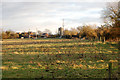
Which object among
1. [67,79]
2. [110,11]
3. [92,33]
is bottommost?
[67,79]

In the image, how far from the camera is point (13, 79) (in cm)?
539

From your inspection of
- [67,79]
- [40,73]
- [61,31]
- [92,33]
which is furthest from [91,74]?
[61,31]

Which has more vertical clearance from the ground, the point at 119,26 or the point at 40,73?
the point at 119,26

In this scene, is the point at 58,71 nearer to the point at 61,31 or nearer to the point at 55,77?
the point at 55,77

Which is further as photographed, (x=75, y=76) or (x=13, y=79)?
(x=75, y=76)

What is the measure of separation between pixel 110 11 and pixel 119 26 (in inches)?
257

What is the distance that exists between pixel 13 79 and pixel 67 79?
7.70ft

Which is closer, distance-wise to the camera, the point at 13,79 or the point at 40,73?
the point at 13,79

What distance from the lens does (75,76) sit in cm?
587

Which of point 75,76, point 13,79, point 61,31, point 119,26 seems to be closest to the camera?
point 13,79

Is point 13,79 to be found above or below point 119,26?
below

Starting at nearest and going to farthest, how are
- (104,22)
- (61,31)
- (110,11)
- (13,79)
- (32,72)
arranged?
1. (13,79)
2. (32,72)
3. (110,11)
4. (104,22)
5. (61,31)

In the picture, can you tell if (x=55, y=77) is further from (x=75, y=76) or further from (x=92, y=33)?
(x=92, y=33)

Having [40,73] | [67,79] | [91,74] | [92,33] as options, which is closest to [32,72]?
[40,73]
